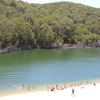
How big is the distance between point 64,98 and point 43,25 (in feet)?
310

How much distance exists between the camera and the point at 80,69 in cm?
8069

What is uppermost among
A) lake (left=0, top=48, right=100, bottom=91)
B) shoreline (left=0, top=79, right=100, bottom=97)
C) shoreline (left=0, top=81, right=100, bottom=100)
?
shoreline (left=0, top=81, right=100, bottom=100)

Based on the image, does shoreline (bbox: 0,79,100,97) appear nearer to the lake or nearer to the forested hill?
the lake

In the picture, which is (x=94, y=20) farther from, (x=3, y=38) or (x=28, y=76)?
(x=28, y=76)

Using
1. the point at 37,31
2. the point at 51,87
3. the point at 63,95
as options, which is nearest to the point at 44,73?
the point at 51,87

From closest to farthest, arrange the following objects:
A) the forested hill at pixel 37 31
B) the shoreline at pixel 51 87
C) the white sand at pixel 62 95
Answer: the white sand at pixel 62 95 → the shoreline at pixel 51 87 → the forested hill at pixel 37 31

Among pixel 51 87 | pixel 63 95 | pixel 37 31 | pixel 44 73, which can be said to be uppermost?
pixel 63 95

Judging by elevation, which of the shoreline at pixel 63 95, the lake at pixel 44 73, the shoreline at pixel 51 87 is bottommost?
the lake at pixel 44 73

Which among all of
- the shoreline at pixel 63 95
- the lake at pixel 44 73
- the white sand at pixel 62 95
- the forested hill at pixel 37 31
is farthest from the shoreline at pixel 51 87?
Result: the forested hill at pixel 37 31

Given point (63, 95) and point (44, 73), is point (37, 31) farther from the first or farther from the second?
point (63, 95)

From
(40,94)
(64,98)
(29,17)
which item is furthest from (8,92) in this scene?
(29,17)

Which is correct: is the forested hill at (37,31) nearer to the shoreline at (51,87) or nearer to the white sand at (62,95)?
the shoreline at (51,87)

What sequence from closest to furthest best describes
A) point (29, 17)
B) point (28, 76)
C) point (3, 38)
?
point (28, 76)
point (3, 38)
point (29, 17)

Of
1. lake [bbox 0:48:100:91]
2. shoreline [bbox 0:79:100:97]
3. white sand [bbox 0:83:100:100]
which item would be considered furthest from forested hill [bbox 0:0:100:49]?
white sand [bbox 0:83:100:100]
